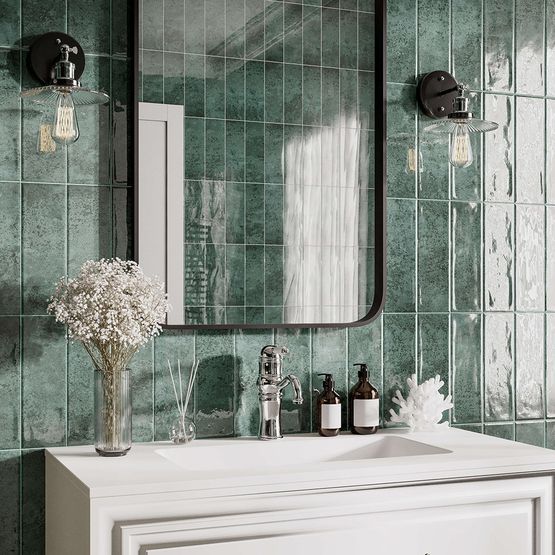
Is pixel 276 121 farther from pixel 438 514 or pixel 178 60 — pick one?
pixel 438 514

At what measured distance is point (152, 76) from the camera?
80.0 inches

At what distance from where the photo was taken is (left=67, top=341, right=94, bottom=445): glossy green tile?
6.49 ft

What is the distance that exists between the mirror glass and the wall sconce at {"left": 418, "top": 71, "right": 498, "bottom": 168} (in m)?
0.14

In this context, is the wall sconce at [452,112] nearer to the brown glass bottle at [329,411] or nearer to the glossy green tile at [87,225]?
the brown glass bottle at [329,411]

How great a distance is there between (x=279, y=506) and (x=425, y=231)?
931 millimetres

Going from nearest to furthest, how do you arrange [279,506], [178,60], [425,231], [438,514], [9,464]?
[279,506] < [438,514] < [9,464] < [178,60] < [425,231]

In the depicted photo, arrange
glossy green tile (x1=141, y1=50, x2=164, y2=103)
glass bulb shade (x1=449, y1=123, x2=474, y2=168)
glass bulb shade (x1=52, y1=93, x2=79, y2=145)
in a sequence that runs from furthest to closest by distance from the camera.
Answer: glass bulb shade (x1=449, y1=123, x2=474, y2=168) → glossy green tile (x1=141, y1=50, x2=164, y2=103) → glass bulb shade (x1=52, y1=93, x2=79, y2=145)

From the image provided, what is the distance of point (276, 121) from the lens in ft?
7.04

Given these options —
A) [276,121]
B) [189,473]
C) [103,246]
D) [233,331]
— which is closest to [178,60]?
[276,121]

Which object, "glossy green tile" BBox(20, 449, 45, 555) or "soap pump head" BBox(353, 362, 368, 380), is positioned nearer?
"glossy green tile" BBox(20, 449, 45, 555)

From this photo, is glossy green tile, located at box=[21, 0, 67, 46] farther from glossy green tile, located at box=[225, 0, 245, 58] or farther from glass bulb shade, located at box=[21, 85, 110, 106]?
glossy green tile, located at box=[225, 0, 245, 58]

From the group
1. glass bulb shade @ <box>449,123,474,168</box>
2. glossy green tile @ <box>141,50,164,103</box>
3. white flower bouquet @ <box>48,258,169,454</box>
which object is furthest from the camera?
glass bulb shade @ <box>449,123,474,168</box>

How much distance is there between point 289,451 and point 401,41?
3.56 feet

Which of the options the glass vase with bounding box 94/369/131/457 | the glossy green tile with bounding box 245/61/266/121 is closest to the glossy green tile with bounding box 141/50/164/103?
the glossy green tile with bounding box 245/61/266/121
